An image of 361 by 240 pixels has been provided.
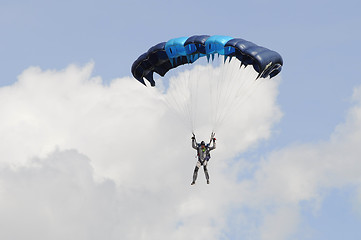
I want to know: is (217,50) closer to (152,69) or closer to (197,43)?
(197,43)

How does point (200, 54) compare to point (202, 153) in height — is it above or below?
above

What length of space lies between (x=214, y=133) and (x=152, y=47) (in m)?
7.01

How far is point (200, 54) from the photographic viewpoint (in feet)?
210

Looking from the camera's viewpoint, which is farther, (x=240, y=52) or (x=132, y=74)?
(x=132, y=74)

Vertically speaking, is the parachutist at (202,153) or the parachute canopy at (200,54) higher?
the parachute canopy at (200,54)

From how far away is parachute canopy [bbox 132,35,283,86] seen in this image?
60812 mm

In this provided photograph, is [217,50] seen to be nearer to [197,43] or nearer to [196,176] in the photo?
[197,43]

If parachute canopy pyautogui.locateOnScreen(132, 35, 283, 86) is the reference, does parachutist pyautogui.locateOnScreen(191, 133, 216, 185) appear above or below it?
below

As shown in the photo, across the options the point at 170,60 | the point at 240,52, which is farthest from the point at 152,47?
the point at 240,52

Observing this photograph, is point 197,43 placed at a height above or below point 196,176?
above

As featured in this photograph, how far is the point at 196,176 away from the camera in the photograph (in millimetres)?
62031

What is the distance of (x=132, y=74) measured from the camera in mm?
65688

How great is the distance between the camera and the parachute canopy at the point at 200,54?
6081 cm

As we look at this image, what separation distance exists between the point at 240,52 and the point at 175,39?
4.39 meters
